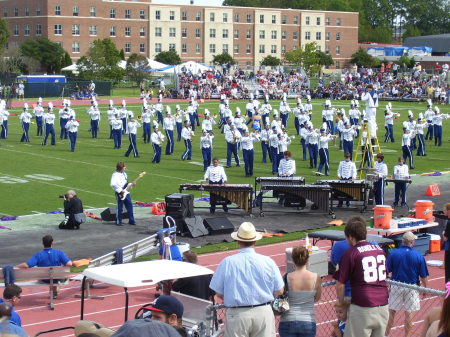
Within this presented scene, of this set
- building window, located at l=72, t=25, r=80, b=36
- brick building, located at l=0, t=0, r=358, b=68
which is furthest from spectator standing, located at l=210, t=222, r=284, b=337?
building window, located at l=72, t=25, r=80, b=36

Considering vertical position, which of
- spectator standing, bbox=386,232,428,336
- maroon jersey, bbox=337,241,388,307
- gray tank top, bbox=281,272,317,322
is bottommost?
spectator standing, bbox=386,232,428,336

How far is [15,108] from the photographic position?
55000mm

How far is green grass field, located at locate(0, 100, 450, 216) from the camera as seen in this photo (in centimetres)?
2389

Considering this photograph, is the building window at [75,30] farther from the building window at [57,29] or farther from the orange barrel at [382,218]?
the orange barrel at [382,218]

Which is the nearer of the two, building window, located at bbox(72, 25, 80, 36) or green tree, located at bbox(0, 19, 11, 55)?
green tree, located at bbox(0, 19, 11, 55)

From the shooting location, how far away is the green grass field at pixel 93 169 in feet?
78.4

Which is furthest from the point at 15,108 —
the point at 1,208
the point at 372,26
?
the point at 372,26

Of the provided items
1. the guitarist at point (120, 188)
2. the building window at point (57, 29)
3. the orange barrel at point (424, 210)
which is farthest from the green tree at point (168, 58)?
the orange barrel at point (424, 210)

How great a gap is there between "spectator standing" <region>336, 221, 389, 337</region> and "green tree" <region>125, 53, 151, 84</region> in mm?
70864

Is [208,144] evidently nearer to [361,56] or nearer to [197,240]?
[197,240]

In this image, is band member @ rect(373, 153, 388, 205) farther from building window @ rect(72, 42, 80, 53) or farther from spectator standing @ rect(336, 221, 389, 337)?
building window @ rect(72, 42, 80, 53)

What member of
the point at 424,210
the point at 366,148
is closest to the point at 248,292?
the point at 424,210

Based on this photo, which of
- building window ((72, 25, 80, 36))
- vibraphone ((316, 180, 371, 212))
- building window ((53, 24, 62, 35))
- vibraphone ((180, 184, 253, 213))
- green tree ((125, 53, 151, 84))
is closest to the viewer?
vibraphone ((180, 184, 253, 213))

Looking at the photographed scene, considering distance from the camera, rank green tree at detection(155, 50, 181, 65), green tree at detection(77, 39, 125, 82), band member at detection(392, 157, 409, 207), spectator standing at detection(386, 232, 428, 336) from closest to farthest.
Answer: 1. spectator standing at detection(386, 232, 428, 336)
2. band member at detection(392, 157, 409, 207)
3. green tree at detection(77, 39, 125, 82)
4. green tree at detection(155, 50, 181, 65)
